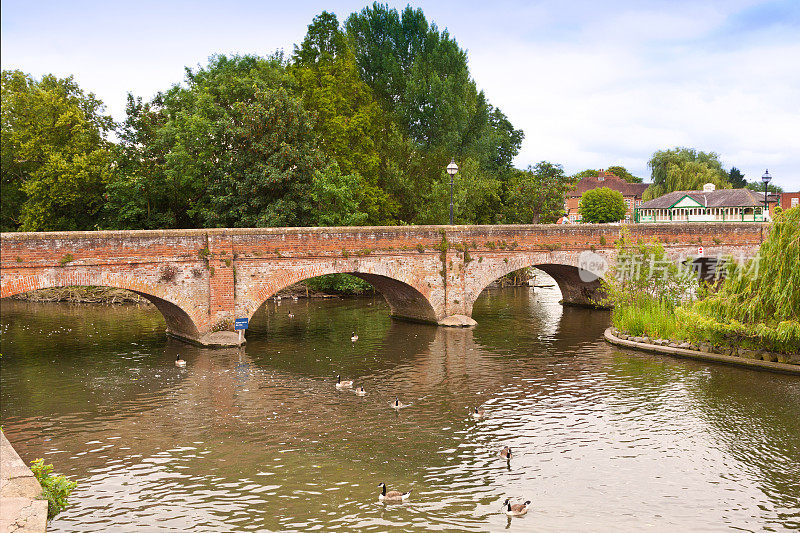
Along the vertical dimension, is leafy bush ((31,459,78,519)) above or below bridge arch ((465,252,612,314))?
below

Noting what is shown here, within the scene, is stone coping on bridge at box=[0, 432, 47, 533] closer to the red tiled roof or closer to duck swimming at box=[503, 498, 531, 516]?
duck swimming at box=[503, 498, 531, 516]

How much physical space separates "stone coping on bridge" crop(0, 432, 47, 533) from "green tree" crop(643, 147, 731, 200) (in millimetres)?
72566

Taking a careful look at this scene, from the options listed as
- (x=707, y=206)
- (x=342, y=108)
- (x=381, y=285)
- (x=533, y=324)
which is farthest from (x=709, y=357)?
(x=707, y=206)

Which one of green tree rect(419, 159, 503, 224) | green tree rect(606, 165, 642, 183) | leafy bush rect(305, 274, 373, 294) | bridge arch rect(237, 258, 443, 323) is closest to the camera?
bridge arch rect(237, 258, 443, 323)

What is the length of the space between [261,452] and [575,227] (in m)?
21.5


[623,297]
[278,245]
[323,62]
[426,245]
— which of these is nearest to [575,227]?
[623,297]

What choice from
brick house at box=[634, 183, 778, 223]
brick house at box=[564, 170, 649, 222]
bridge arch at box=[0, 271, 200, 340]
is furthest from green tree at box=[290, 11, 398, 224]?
brick house at box=[564, 170, 649, 222]

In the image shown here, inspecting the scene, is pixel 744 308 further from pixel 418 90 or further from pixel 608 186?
pixel 608 186

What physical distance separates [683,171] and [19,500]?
74.5 meters

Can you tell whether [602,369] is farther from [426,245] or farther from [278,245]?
[278,245]

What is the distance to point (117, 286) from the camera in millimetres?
23422

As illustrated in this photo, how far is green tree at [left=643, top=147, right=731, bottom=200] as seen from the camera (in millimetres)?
72625

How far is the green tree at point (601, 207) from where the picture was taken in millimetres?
73438

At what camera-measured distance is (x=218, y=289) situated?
81.9ft
